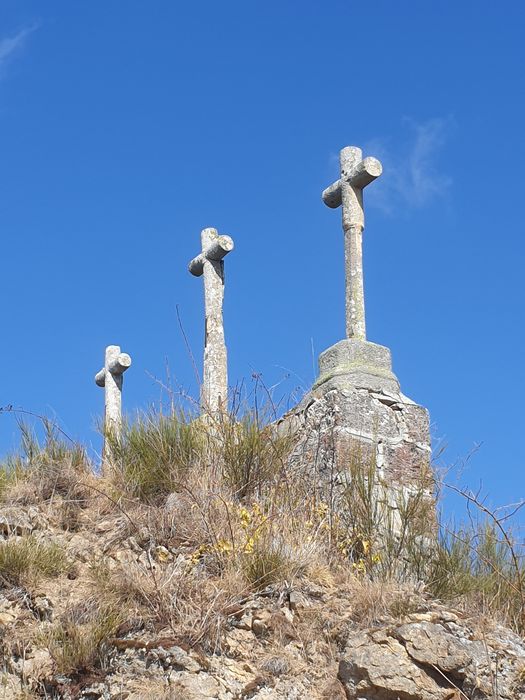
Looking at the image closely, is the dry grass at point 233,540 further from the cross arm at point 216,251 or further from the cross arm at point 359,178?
the cross arm at point 216,251

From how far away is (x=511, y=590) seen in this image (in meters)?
6.75

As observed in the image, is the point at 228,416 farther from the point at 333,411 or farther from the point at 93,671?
the point at 93,671

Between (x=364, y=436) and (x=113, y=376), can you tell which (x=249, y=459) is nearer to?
(x=364, y=436)

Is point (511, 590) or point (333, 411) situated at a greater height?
point (333, 411)

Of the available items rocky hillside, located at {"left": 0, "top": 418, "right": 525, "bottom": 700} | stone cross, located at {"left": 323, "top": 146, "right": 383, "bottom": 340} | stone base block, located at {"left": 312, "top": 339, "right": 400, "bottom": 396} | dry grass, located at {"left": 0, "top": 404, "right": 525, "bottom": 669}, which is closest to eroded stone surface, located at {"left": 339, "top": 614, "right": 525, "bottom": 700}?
rocky hillside, located at {"left": 0, "top": 418, "right": 525, "bottom": 700}

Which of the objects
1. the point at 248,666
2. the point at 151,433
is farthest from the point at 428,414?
the point at 248,666

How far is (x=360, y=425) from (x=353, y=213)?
2117 mm

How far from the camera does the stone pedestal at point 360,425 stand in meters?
7.81

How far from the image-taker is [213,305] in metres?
10.9

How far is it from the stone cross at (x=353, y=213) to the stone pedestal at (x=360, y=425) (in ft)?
1.13

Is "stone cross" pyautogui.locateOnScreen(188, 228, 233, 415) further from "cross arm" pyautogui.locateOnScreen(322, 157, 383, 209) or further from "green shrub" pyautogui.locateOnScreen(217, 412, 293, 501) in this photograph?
"green shrub" pyautogui.locateOnScreen(217, 412, 293, 501)

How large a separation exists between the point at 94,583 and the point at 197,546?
76 cm

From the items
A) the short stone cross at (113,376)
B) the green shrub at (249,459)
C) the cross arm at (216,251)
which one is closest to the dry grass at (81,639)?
the green shrub at (249,459)

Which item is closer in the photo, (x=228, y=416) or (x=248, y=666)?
(x=248, y=666)
